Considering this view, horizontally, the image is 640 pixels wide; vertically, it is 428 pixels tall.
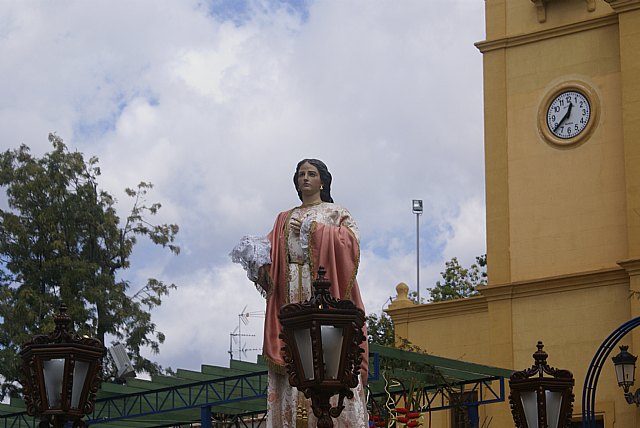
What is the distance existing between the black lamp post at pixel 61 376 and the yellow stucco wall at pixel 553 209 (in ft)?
51.8

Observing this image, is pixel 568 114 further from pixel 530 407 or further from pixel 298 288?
pixel 298 288

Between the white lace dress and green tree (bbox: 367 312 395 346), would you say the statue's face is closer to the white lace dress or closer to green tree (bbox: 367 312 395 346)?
the white lace dress

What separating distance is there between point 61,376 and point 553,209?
56.5ft

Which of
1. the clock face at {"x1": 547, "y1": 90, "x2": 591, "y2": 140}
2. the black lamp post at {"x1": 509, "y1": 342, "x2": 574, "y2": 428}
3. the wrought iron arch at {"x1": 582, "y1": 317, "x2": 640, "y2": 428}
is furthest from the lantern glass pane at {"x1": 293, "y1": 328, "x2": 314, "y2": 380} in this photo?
the clock face at {"x1": 547, "y1": 90, "x2": 591, "y2": 140}

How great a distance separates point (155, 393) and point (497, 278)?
632cm

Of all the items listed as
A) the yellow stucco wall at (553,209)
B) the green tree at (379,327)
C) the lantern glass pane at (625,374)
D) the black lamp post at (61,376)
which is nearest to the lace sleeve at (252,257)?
the black lamp post at (61,376)

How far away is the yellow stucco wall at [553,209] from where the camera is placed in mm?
23453

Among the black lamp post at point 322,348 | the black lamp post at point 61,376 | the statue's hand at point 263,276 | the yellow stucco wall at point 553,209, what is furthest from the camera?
the yellow stucco wall at point 553,209

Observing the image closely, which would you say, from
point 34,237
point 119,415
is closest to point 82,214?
point 34,237

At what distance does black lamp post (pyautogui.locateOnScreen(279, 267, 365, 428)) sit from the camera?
6953 mm

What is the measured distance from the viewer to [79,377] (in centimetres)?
823

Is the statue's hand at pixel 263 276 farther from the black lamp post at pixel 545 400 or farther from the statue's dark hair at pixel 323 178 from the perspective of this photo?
the black lamp post at pixel 545 400

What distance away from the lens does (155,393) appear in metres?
22.8

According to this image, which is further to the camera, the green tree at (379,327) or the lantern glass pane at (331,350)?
the green tree at (379,327)
